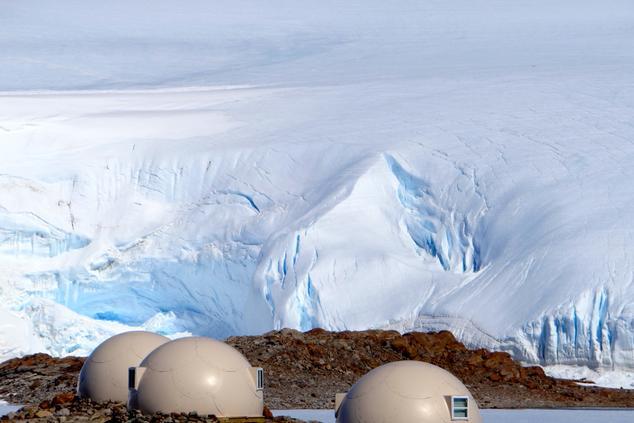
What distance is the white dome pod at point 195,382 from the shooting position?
56.3 ft

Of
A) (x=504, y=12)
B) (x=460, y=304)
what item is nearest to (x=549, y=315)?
(x=460, y=304)

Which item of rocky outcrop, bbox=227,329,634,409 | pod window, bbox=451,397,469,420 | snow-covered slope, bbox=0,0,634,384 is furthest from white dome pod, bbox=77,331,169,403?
snow-covered slope, bbox=0,0,634,384

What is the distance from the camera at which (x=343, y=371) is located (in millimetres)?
29906

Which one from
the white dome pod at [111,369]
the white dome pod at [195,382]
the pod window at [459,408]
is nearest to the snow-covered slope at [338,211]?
the white dome pod at [111,369]

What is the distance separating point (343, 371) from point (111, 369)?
36.5ft

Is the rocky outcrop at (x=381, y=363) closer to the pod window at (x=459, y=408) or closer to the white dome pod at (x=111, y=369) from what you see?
the white dome pod at (x=111, y=369)

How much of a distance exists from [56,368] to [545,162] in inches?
537

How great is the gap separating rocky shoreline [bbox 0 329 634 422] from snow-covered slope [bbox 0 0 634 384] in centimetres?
63

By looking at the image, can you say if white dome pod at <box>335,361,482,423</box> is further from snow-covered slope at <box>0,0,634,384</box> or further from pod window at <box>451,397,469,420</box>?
snow-covered slope at <box>0,0,634,384</box>

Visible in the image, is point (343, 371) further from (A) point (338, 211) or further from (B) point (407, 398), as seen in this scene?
(B) point (407, 398)

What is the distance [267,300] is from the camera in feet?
108

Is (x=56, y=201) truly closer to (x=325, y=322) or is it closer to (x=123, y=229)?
(x=123, y=229)

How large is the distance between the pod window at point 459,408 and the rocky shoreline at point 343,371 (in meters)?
11.5

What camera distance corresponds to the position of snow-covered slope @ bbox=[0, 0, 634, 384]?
30.4 m
